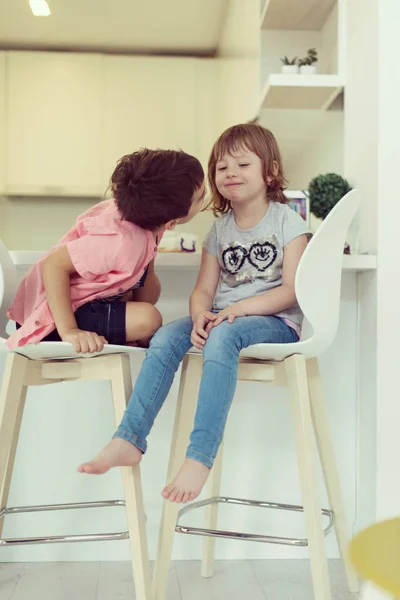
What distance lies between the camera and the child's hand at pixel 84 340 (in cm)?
123

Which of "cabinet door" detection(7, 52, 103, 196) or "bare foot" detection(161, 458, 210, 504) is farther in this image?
"cabinet door" detection(7, 52, 103, 196)

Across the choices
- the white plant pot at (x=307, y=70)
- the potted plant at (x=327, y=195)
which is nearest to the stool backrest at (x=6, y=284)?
the potted plant at (x=327, y=195)

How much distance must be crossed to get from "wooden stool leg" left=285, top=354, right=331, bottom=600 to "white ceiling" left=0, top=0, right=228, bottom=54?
2.95 meters

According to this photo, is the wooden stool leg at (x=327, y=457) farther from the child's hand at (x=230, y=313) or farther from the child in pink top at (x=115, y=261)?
the child in pink top at (x=115, y=261)

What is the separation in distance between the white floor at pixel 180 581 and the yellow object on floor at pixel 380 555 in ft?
3.57

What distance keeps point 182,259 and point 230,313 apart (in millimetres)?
278

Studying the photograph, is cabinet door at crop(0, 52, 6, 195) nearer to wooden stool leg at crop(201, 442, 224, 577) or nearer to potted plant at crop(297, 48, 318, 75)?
potted plant at crop(297, 48, 318, 75)

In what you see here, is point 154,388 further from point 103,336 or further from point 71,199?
point 71,199

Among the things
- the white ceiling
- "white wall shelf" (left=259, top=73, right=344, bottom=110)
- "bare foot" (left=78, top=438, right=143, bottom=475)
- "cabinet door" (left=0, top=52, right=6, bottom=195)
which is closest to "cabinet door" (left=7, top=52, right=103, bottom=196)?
"cabinet door" (left=0, top=52, right=6, bottom=195)

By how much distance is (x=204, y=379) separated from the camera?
120cm

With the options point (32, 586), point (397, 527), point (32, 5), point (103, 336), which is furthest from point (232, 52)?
point (397, 527)

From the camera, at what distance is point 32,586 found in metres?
1.48

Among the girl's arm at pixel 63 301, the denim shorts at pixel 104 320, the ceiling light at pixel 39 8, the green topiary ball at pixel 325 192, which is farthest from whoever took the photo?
the ceiling light at pixel 39 8

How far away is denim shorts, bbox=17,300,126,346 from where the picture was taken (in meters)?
1.35
